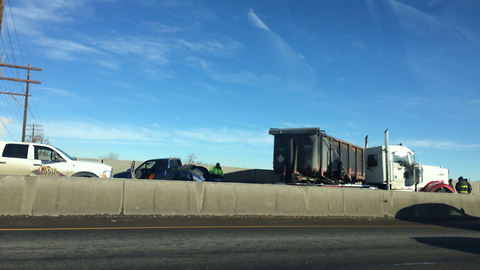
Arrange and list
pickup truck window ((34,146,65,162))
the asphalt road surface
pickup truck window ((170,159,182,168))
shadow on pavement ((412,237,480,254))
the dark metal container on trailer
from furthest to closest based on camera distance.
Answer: pickup truck window ((170,159,182,168))
the dark metal container on trailer
pickup truck window ((34,146,65,162))
shadow on pavement ((412,237,480,254))
the asphalt road surface

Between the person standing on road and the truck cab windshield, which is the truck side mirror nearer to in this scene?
the truck cab windshield

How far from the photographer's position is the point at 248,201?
10.8 meters

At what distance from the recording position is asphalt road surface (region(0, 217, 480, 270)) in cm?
509

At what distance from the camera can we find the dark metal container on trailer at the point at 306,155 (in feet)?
47.2

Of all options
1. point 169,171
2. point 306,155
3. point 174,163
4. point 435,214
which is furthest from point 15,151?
point 435,214

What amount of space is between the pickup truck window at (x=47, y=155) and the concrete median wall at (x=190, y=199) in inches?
135

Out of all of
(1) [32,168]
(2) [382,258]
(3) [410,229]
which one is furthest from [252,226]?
(1) [32,168]

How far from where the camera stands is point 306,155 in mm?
14398

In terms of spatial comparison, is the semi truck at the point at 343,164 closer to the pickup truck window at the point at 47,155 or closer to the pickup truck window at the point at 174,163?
the pickup truck window at the point at 174,163

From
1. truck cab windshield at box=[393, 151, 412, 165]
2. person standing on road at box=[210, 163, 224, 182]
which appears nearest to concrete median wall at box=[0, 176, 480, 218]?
truck cab windshield at box=[393, 151, 412, 165]

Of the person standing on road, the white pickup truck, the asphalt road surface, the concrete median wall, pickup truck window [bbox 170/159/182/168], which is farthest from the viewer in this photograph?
the person standing on road

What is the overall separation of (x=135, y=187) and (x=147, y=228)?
217cm

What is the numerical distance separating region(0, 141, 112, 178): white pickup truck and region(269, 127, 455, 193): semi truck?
23.9 feet

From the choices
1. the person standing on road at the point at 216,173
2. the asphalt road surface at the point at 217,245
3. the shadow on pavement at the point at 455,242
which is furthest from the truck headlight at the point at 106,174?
the shadow on pavement at the point at 455,242
